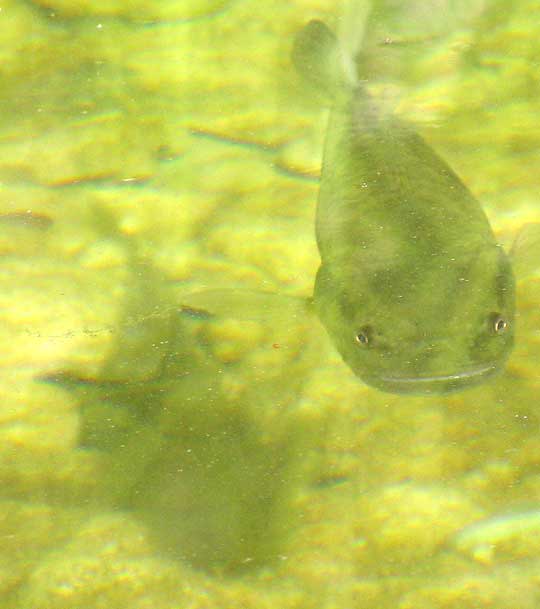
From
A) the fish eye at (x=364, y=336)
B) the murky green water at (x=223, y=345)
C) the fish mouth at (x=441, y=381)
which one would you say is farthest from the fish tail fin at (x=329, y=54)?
the fish mouth at (x=441, y=381)

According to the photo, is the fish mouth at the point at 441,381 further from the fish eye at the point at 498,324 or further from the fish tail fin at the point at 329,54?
the fish tail fin at the point at 329,54

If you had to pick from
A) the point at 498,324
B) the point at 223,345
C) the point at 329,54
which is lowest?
the point at 223,345

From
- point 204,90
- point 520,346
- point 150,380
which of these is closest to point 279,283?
point 150,380

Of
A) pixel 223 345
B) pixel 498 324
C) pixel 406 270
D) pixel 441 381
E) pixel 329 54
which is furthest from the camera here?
pixel 329 54

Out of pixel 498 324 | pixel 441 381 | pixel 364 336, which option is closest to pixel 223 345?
pixel 364 336

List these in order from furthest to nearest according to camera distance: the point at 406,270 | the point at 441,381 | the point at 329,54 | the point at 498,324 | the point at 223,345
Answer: the point at 329,54, the point at 223,345, the point at 406,270, the point at 498,324, the point at 441,381

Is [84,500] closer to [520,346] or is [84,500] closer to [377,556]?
[377,556]

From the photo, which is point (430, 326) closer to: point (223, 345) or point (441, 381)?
point (441, 381)

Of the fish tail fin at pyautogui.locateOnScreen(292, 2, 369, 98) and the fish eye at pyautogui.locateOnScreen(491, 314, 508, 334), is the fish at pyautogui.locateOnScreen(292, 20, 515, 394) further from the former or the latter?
the fish tail fin at pyautogui.locateOnScreen(292, 2, 369, 98)
